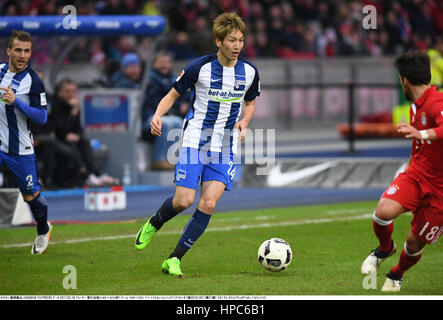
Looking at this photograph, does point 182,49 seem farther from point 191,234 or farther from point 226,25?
point 191,234

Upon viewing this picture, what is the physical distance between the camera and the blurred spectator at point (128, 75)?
15602 mm

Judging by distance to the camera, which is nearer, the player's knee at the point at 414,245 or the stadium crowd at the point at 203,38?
the player's knee at the point at 414,245

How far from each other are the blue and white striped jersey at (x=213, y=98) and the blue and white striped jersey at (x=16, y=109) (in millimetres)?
1804

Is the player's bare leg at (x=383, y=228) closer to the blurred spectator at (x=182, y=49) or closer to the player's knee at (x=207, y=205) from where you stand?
the player's knee at (x=207, y=205)

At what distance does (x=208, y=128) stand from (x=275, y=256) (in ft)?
4.31

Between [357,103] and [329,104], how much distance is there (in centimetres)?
96

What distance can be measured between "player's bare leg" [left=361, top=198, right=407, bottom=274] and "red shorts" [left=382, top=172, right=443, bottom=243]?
57 mm

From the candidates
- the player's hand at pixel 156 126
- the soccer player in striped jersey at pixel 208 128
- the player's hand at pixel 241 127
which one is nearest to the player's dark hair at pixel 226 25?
the soccer player in striped jersey at pixel 208 128

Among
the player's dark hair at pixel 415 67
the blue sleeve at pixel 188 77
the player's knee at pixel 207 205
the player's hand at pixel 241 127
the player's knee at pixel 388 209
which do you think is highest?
the player's dark hair at pixel 415 67

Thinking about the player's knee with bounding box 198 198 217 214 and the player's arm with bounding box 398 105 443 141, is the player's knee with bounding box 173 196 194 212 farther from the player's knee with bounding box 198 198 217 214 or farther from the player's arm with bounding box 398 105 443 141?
the player's arm with bounding box 398 105 443 141

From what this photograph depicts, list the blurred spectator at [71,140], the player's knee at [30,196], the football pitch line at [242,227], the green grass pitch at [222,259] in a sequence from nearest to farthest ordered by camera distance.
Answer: the green grass pitch at [222,259], the player's knee at [30,196], the football pitch line at [242,227], the blurred spectator at [71,140]

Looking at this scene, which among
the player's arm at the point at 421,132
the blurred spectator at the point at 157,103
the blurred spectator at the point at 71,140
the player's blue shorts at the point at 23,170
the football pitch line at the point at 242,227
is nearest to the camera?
the player's arm at the point at 421,132

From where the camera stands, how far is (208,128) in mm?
7730

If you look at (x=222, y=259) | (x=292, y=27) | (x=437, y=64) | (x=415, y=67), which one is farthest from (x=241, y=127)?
(x=292, y=27)
